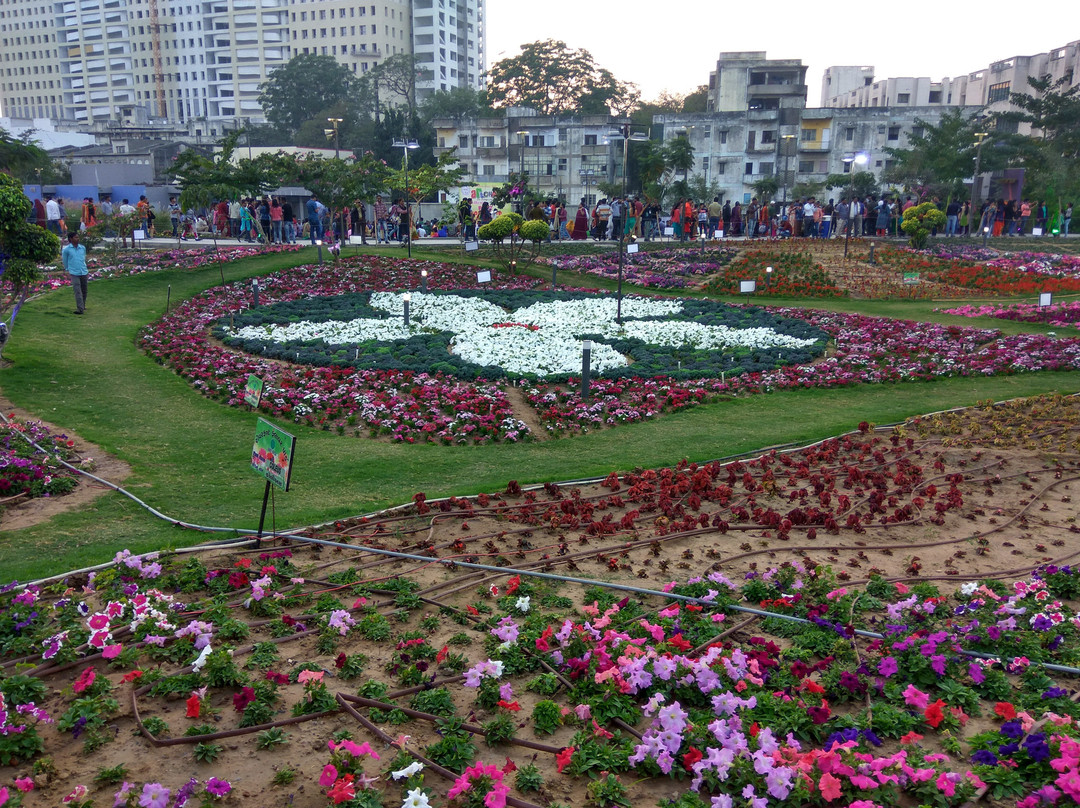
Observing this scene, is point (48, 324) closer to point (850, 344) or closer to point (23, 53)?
point (850, 344)

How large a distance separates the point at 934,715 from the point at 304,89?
90665 millimetres

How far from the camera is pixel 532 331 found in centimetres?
1844

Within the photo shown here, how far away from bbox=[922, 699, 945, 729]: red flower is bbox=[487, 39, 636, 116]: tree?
254 ft

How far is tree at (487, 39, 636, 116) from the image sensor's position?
252 feet

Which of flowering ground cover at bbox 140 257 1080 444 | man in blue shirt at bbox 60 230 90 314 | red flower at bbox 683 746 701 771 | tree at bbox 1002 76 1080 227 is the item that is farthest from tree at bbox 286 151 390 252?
tree at bbox 1002 76 1080 227

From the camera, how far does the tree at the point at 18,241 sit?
12.5 m

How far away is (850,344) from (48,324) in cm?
1721

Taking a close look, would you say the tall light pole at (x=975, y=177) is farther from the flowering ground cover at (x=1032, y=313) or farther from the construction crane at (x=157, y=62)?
the construction crane at (x=157, y=62)

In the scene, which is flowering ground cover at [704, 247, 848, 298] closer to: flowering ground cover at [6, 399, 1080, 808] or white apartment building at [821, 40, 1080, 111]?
flowering ground cover at [6, 399, 1080, 808]

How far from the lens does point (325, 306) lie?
21781 millimetres

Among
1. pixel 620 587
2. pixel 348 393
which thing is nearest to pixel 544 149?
pixel 348 393

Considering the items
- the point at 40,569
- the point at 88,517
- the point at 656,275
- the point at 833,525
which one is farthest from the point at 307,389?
the point at 656,275

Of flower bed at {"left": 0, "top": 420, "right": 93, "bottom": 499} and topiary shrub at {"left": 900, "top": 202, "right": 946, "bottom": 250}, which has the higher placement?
topiary shrub at {"left": 900, "top": 202, "right": 946, "bottom": 250}

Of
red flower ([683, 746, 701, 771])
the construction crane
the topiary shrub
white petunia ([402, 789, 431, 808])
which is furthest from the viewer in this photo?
the construction crane
